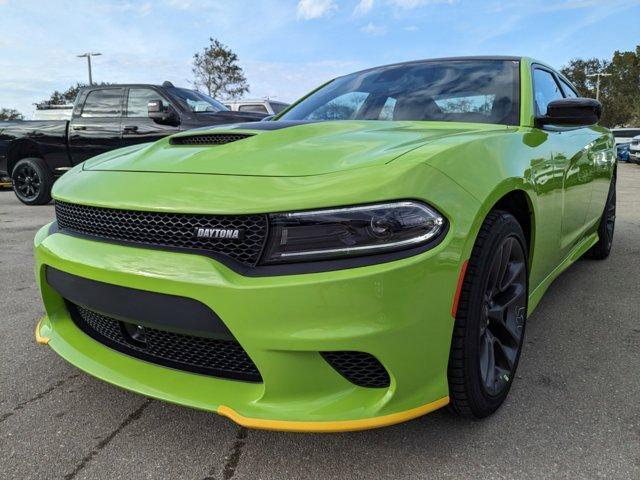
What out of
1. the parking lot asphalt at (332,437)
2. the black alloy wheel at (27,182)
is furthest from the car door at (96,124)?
the parking lot asphalt at (332,437)

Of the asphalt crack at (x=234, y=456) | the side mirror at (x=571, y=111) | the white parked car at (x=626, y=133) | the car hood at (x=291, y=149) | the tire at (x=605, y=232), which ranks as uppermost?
the side mirror at (x=571, y=111)

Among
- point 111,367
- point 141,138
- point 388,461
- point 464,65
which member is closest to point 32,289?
point 111,367

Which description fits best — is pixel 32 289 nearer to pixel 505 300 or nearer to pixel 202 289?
pixel 202 289

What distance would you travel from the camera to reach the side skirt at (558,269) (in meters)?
2.43

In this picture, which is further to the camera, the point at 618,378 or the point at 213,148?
the point at 618,378

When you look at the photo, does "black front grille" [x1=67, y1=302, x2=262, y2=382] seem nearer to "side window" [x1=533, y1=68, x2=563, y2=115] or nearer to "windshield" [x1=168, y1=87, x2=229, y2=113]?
"side window" [x1=533, y1=68, x2=563, y2=115]

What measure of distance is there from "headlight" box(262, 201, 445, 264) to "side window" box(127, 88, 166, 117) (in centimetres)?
709

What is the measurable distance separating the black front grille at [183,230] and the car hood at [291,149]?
201mm

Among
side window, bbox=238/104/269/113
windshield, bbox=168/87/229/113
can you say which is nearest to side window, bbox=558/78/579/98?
windshield, bbox=168/87/229/113

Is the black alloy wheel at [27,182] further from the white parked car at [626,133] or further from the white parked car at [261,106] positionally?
the white parked car at [626,133]

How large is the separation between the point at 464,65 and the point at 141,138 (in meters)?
6.15

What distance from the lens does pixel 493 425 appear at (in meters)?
1.92

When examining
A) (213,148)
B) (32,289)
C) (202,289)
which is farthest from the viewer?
(32,289)

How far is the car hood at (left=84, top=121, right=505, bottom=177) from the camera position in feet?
5.57
